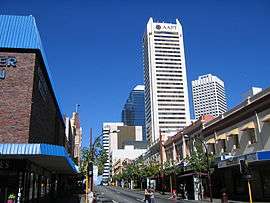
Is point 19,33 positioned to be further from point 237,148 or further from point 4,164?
point 237,148

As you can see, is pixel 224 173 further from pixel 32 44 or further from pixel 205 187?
pixel 32 44

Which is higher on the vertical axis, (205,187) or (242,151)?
(242,151)

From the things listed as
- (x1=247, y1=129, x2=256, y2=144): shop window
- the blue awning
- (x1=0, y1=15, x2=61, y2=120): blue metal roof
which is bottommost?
the blue awning

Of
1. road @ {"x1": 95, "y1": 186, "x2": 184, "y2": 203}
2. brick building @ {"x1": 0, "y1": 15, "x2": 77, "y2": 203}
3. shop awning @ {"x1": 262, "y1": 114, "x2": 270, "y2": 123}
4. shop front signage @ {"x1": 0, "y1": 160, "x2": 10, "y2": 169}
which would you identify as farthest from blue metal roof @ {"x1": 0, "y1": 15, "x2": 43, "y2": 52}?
road @ {"x1": 95, "y1": 186, "x2": 184, "y2": 203}

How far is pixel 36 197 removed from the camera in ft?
102

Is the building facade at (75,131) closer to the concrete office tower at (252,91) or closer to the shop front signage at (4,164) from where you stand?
the concrete office tower at (252,91)

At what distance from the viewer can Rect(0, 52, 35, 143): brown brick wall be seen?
23.7 m

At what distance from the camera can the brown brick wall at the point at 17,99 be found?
77.7ft

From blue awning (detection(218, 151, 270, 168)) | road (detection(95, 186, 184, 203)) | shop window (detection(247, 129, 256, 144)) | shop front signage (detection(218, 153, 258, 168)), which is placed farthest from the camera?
road (detection(95, 186, 184, 203))

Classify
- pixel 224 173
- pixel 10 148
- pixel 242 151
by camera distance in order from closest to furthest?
1. pixel 10 148
2. pixel 242 151
3. pixel 224 173

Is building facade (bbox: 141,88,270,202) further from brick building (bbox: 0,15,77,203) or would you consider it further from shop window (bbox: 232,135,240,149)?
brick building (bbox: 0,15,77,203)

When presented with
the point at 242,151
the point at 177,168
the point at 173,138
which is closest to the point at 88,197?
the point at 242,151

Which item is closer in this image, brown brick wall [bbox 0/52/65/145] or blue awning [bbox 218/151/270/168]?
brown brick wall [bbox 0/52/65/145]

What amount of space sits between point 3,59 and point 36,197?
1207cm
